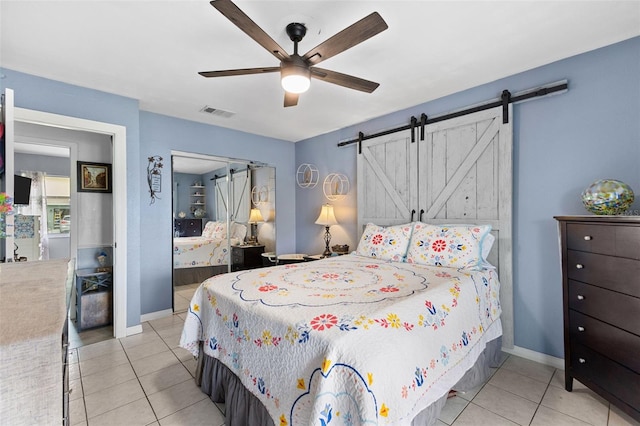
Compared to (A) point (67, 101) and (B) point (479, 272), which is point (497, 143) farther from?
(A) point (67, 101)

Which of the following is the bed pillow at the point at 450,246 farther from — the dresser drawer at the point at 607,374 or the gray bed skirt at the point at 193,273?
the gray bed skirt at the point at 193,273

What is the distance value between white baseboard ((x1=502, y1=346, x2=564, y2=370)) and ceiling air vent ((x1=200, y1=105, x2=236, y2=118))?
3.97 meters

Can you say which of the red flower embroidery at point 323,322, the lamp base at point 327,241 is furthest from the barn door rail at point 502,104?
the red flower embroidery at point 323,322

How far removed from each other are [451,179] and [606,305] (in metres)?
1.61

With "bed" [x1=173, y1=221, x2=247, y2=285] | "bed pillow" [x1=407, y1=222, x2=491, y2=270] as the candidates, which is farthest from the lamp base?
"bed pillow" [x1=407, y1=222, x2=491, y2=270]

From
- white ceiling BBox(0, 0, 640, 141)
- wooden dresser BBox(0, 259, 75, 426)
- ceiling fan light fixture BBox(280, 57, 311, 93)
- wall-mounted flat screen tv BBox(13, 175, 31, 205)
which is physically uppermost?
white ceiling BBox(0, 0, 640, 141)

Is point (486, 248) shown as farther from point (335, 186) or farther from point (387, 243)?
point (335, 186)

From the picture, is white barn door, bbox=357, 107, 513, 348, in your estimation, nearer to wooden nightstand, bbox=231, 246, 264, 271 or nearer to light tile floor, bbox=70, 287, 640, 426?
light tile floor, bbox=70, 287, 640, 426

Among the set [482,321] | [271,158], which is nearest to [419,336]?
[482,321]

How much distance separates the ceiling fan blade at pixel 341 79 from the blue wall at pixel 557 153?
1.48 m

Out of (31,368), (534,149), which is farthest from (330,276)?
(534,149)

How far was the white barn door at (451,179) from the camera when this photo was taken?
2.71 meters

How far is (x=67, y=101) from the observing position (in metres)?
2.83

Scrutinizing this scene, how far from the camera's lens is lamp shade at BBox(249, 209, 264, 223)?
15.7ft
